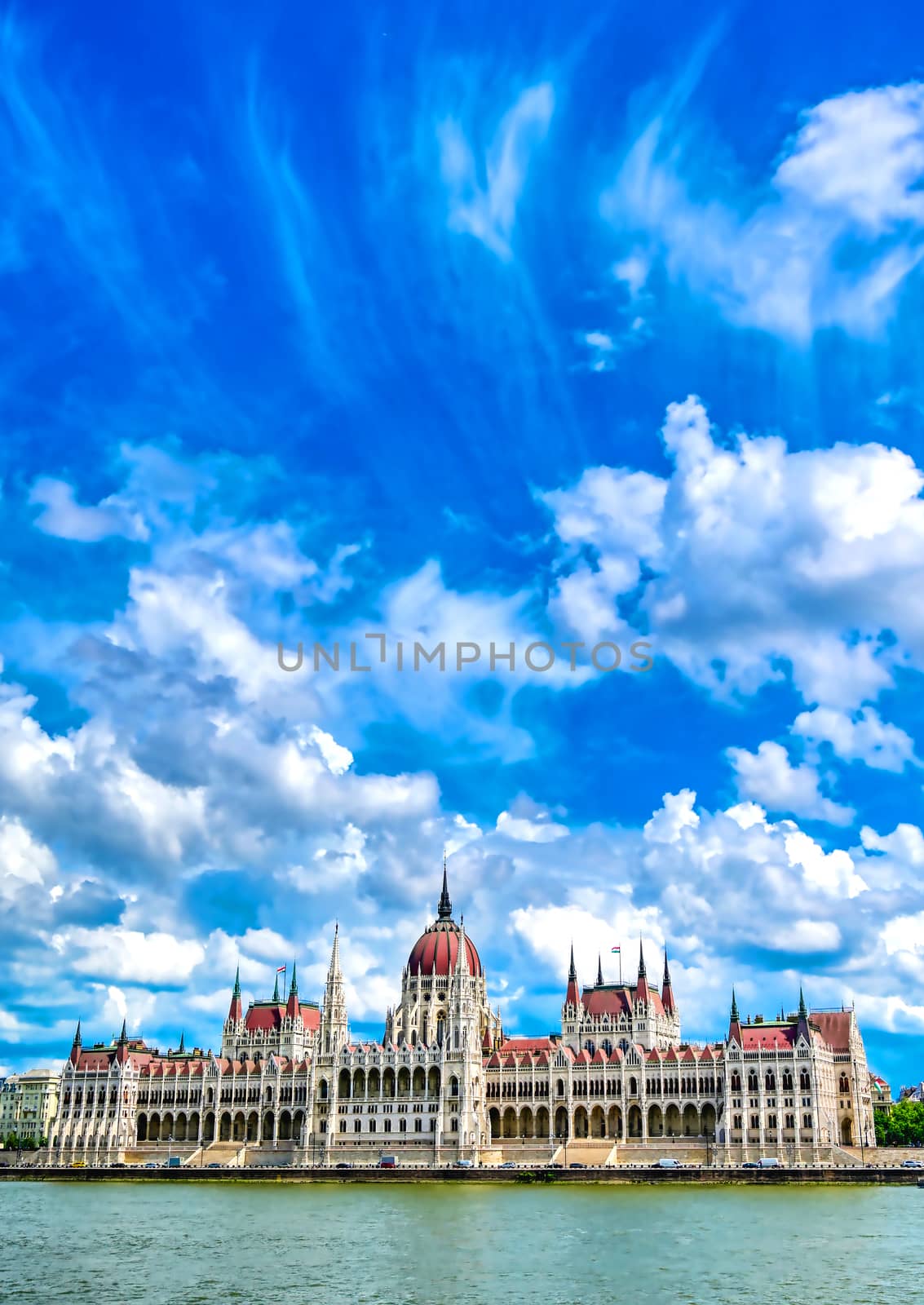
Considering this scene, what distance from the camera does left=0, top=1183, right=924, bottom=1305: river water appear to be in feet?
177

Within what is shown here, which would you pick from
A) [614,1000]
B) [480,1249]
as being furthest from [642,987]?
[480,1249]

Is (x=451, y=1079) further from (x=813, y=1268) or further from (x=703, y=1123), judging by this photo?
(x=813, y=1268)

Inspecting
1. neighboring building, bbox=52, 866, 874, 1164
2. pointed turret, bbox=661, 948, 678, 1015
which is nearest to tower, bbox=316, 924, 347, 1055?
neighboring building, bbox=52, 866, 874, 1164

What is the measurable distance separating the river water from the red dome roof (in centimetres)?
6184

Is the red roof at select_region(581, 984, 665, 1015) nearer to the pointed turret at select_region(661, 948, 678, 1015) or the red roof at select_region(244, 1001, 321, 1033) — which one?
the pointed turret at select_region(661, 948, 678, 1015)

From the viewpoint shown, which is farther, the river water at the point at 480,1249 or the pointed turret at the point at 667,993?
the pointed turret at the point at 667,993

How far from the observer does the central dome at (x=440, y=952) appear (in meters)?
162

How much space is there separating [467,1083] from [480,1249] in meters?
78.1

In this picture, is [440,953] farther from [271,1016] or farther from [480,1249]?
[480,1249]

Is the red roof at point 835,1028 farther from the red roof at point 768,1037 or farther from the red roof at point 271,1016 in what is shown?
the red roof at point 271,1016

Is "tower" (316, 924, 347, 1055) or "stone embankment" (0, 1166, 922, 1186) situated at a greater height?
"tower" (316, 924, 347, 1055)

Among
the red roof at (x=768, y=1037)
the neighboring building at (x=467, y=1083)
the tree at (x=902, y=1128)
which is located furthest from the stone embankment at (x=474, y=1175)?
the tree at (x=902, y=1128)

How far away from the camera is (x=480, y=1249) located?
218 feet

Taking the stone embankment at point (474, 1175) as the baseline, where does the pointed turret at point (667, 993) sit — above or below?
above
